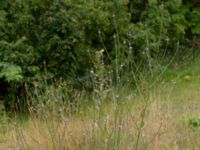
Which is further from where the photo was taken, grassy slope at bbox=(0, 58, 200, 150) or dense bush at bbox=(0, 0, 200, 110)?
dense bush at bbox=(0, 0, 200, 110)

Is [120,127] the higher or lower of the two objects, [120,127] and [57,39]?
the lower

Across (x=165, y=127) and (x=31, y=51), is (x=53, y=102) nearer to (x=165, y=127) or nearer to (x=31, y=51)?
(x=165, y=127)

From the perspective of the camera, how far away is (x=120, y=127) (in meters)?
4.52

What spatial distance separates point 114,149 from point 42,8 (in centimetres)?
383

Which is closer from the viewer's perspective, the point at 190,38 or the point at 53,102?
the point at 53,102

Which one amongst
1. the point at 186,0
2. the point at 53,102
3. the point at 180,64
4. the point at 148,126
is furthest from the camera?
the point at 186,0

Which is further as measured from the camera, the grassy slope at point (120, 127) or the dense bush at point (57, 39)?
the dense bush at point (57, 39)

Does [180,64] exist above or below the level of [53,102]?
below

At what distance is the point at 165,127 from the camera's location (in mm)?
5949

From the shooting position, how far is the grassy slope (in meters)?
4.58

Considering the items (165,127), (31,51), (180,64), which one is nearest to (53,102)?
(165,127)

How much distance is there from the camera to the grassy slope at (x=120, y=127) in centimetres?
458

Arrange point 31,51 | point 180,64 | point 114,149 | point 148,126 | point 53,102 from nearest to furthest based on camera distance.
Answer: point 114,149 < point 53,102 < point 148,126 < point 31,51 < point 180,64

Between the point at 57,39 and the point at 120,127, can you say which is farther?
the point at 57,39
